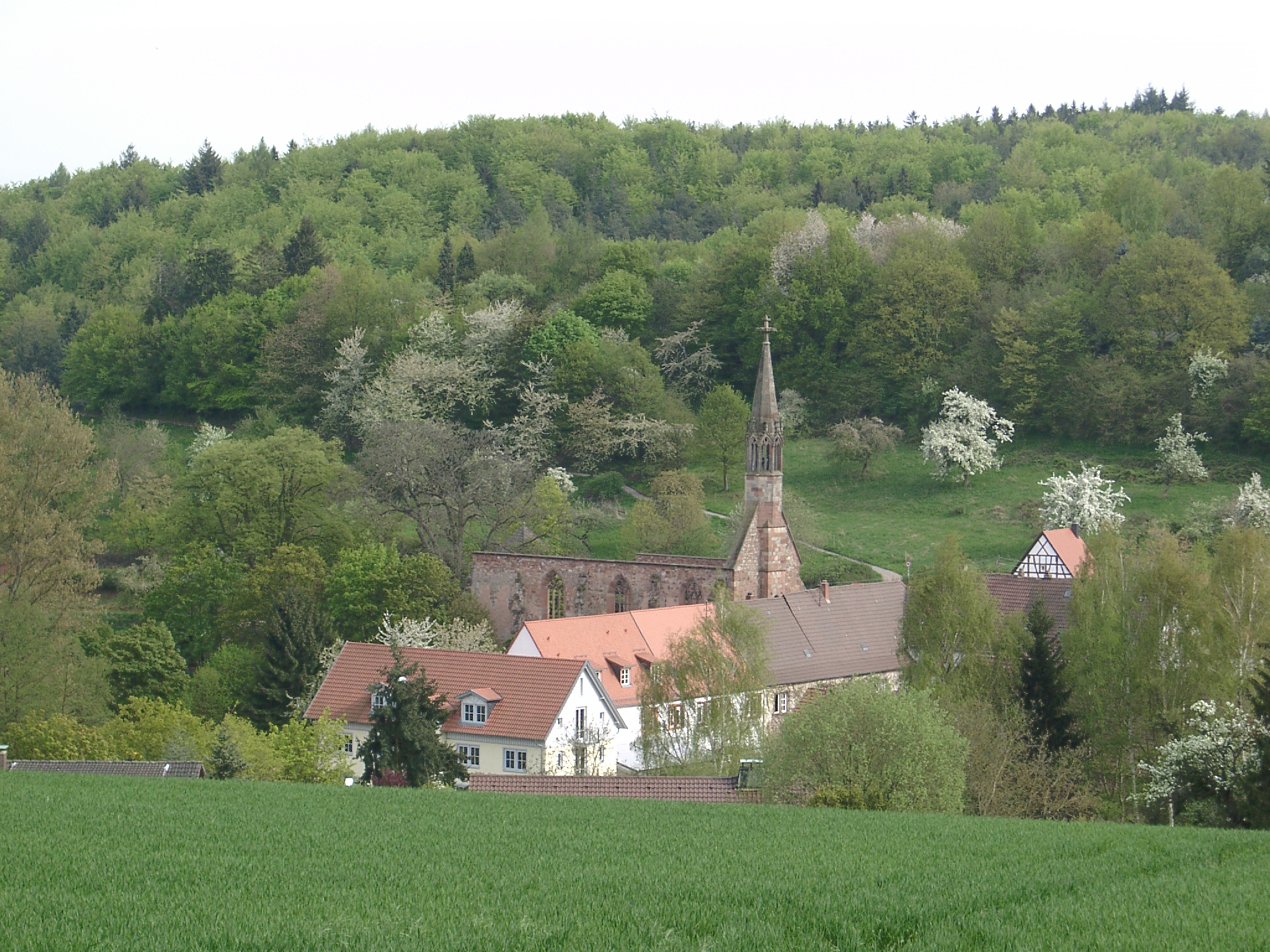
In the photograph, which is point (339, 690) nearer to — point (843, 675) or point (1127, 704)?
point (843, 675)

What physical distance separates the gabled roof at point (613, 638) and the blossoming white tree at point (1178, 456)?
2665 centimetres

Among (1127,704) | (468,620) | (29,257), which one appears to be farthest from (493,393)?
(29,257)

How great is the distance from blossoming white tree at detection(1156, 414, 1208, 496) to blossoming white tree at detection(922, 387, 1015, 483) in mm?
6879

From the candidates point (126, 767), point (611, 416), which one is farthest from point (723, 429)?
point (126, 767)

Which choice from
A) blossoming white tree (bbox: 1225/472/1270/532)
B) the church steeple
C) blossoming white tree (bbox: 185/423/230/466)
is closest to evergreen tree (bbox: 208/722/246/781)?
the church steeple

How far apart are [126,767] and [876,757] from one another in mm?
14683

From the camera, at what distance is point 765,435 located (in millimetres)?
55656

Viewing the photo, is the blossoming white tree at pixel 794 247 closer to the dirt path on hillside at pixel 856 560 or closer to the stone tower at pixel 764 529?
the dirt path on hillside at pixel 856 560

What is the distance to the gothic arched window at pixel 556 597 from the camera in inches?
2264

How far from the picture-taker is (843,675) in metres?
50.4

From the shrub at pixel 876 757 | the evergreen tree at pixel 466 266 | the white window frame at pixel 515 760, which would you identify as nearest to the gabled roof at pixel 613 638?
A: the white window frame at pixel 515 760

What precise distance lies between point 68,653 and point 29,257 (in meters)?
100

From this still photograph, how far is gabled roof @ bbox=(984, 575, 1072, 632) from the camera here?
50406 mm

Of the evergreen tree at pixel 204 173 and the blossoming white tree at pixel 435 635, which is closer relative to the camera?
the blossoming white tree at pixel 435 635
